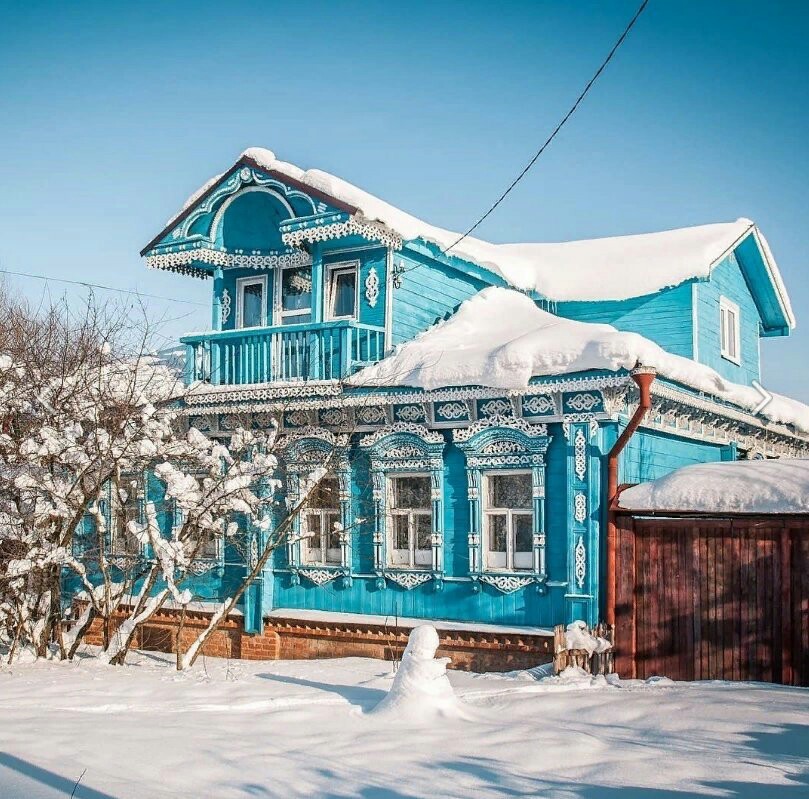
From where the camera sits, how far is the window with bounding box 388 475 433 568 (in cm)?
1257

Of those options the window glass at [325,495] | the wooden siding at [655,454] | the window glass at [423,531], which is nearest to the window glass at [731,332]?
the wooden siding at [655,454]

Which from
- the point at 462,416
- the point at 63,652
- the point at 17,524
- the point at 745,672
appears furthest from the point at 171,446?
the point at 745,672

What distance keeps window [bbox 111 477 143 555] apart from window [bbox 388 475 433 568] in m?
3.28

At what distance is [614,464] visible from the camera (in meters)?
11.0

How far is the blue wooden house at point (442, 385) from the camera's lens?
11.4 metres

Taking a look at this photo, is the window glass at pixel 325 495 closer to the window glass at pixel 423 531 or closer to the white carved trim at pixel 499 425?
the window glass at pixel 423 531

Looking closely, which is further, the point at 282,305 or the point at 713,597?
the point at 282,305

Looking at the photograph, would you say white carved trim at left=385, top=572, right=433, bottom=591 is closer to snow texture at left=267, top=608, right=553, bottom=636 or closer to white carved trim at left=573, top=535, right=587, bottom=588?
snow texture at left=267, top=608, right=553, bottom=636

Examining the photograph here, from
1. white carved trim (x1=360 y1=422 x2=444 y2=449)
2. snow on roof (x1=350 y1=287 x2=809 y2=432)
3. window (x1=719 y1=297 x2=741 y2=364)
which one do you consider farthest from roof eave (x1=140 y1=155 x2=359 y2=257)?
window (x1=719 y1=297 x2=741 y2=364)

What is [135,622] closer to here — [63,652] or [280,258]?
[63,652]

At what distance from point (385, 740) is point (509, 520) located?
5053 mm

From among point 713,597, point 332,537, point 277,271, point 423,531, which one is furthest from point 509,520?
point 277,271

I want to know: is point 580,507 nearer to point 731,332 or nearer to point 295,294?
point 295,294

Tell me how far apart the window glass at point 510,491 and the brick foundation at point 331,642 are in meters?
1.57
